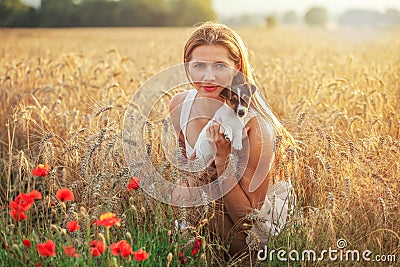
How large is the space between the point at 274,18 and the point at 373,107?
59.5 m

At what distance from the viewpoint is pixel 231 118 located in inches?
108

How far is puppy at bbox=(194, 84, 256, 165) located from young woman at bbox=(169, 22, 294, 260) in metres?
0.03

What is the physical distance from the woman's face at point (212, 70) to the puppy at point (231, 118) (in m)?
0.05

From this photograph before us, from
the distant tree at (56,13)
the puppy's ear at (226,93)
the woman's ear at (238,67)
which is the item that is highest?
the distant tree at (56,13)

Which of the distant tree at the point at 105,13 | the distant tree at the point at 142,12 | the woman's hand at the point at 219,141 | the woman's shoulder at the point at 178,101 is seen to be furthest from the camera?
the distant tree at the point at 142,12

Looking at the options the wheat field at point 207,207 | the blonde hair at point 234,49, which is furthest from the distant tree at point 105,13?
the blonde hair at point 234,49

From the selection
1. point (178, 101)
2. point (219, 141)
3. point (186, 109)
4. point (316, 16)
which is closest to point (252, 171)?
point (219, 141)

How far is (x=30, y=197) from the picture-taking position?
213cm

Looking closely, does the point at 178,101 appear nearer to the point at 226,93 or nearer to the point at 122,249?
the point at 226,93

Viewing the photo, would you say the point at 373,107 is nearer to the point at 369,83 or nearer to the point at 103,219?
the point at 369,83

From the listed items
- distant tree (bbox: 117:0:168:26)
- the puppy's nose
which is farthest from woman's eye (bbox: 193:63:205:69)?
distant tree (bbox: 117:0:168:26)

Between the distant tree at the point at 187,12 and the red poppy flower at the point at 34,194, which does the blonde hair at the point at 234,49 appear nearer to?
the red poppy flower at the point at 34,194

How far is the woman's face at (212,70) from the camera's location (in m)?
2.75

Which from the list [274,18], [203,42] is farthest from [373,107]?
[274,18]
